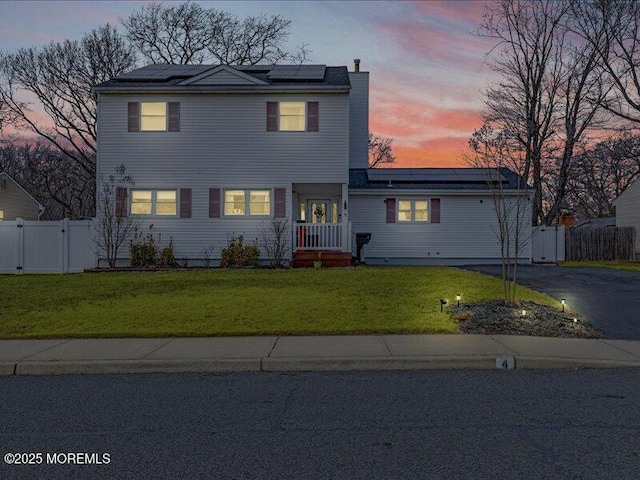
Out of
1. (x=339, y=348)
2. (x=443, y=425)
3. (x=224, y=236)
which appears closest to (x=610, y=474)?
(x=443, y=425)

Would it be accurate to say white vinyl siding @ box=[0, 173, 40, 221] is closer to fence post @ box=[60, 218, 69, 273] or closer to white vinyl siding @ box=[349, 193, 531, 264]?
fence post @ box=[60, 218, 69, 273]

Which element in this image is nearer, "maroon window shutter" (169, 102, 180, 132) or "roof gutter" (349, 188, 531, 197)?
"maroon window shutter" (169, 102, 180, 132)

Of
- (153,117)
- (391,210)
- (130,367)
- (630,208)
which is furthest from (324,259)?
(630,208)

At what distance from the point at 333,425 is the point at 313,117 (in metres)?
16.4

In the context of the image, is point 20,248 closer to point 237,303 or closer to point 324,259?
point 324,259

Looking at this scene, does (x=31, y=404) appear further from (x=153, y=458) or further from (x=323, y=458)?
(x=323, y=458)

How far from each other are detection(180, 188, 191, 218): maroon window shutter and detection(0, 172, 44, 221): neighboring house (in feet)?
58.5

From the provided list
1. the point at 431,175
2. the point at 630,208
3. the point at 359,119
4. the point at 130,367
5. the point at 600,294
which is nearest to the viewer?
the point at 130,367

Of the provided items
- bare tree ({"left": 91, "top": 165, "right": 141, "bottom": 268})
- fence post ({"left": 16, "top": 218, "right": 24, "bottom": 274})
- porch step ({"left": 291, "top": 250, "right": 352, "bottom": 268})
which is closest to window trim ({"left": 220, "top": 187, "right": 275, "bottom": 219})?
porch step ({"left": 291, "top": 250, "right": 352, "bottom": 268})

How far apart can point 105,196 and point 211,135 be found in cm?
468

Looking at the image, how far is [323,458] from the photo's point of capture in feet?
13.3

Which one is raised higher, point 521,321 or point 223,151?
point 223,151

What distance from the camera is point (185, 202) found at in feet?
66.0

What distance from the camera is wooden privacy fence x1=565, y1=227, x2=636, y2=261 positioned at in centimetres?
2880
